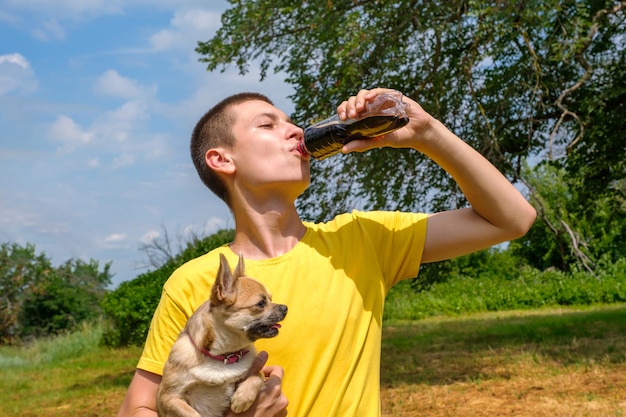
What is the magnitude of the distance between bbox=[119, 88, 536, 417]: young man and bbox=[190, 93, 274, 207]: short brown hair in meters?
0.01

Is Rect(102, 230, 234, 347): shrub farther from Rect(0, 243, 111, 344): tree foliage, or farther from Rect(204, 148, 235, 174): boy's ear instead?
Rect(204, 148, 235, 174): boy's ear

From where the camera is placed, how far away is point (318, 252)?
2.86m

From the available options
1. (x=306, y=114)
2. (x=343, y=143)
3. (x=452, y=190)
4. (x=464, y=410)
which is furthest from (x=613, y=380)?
(x=343, y=143)

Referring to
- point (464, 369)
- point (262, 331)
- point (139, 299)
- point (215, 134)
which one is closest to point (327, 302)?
point (262, 331)

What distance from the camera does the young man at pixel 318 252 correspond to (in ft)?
8.71

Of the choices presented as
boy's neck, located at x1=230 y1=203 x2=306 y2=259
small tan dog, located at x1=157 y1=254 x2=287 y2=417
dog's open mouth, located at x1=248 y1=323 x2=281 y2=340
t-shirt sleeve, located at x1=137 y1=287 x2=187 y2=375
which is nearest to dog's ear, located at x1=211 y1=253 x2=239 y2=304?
small tan dog, located at x1=157 y1=254 x2=287 y2=417

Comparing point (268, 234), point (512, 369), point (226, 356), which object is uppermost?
Result: point (268, 234)

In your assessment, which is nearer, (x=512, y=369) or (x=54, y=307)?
(x=512, y=369)

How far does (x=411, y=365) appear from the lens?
40.2ft

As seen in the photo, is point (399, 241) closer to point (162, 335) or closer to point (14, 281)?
point (162, 335)

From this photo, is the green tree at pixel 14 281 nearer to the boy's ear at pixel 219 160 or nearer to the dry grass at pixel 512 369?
the dry grass at pixel 512 369

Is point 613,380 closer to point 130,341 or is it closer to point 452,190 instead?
point 452,190

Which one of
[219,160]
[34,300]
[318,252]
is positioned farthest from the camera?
[34,300]

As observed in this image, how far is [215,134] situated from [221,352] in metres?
1.09
